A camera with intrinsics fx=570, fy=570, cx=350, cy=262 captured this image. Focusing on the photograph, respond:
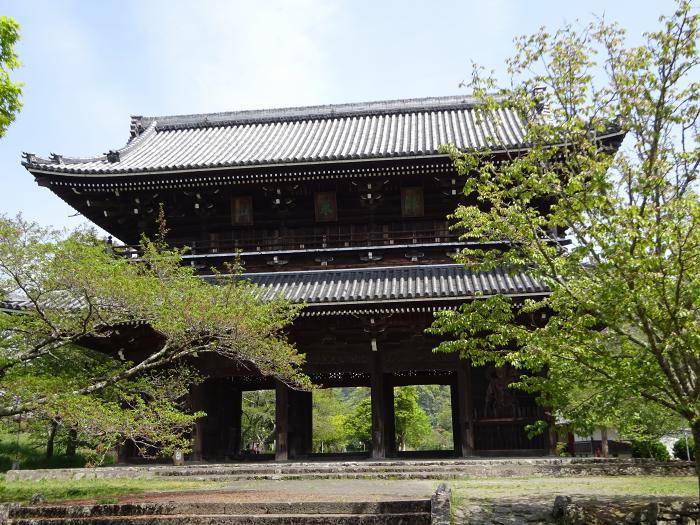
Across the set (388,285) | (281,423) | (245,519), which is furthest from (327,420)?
(245,519)

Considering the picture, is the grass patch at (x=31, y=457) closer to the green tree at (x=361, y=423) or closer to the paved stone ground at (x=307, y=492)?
the paved stone ground at (x=307, y=492)

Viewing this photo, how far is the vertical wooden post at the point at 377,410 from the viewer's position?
15148 millimetres

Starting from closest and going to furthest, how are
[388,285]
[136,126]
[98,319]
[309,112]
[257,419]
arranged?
[98,319], [388,285], [136,126], [309,112], [257,419]

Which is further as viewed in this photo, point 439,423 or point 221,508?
point 439,423

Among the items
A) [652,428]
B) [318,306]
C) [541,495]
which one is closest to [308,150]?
[318,306]

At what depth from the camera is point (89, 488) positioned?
11797mm

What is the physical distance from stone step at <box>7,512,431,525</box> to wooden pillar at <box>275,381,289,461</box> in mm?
7079

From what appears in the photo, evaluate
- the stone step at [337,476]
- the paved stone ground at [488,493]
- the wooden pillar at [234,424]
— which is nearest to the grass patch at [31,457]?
the wooden pillar at [234,424]

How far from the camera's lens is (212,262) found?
16.8 metres

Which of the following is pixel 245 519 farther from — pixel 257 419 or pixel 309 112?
pixel 257 419

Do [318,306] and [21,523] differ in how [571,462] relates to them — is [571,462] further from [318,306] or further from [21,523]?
[21,523]

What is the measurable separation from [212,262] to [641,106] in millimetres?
12494

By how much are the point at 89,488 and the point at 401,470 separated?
6736mm

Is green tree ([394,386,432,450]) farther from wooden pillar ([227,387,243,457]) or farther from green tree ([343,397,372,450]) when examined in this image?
wooden pillar ([227,387,243,457])
